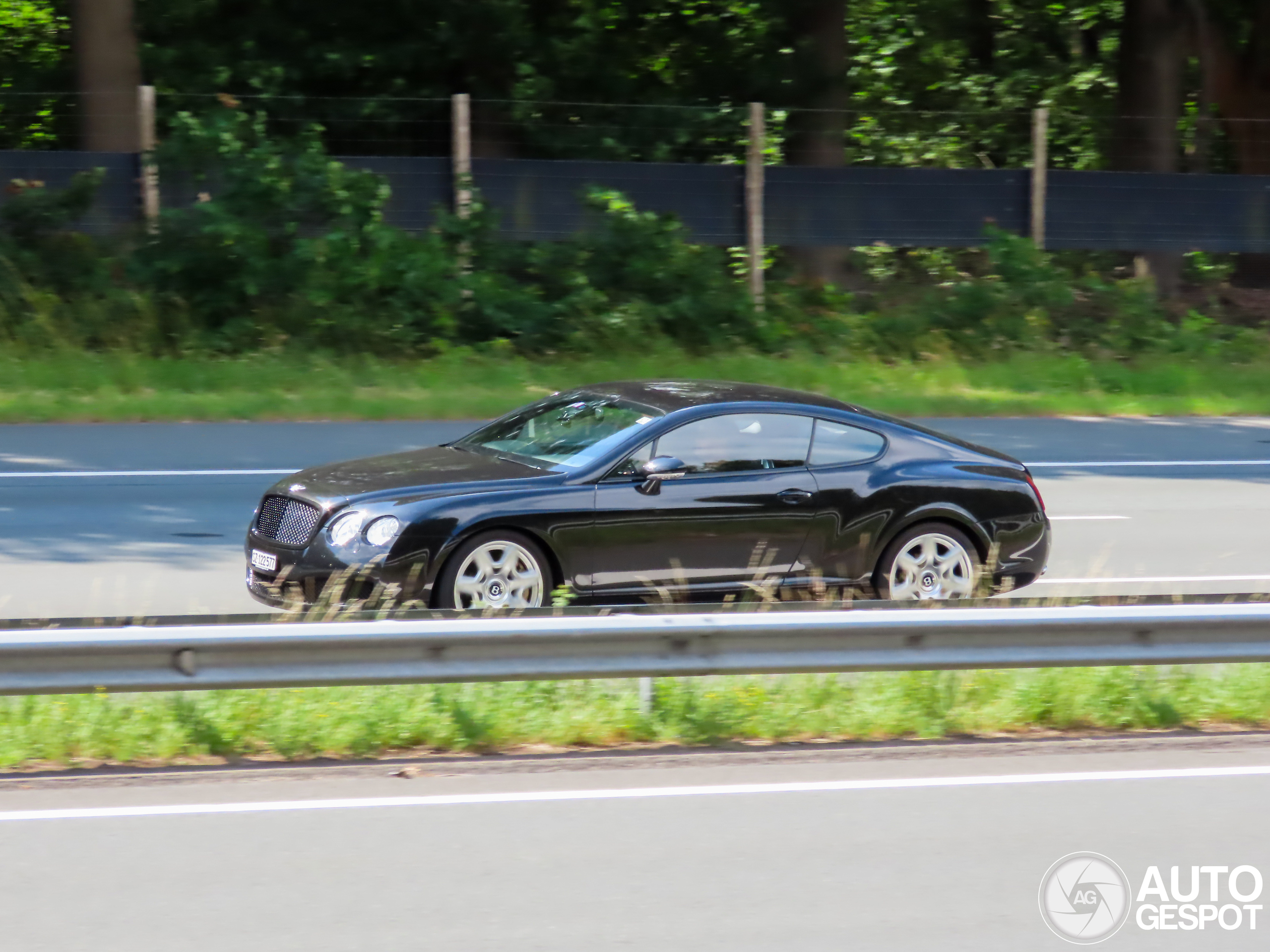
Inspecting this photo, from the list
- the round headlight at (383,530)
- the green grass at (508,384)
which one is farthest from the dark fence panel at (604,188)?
the round headlight at (383,530)

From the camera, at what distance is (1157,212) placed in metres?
24.3

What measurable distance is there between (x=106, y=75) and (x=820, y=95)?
10117mm

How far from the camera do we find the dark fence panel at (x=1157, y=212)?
2386cm

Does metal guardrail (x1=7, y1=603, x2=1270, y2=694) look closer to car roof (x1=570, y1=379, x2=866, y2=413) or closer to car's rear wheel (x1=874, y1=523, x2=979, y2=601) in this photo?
car's rear wheel (x1=874, y1=523, x2=979, y2=601)

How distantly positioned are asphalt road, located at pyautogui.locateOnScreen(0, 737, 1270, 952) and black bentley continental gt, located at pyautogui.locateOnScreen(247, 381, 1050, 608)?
6.95ft

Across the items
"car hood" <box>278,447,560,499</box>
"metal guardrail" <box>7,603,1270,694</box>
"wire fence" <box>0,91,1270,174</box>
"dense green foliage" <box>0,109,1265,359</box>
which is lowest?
"metal guardrail" <box>7,603,1270,694</box>

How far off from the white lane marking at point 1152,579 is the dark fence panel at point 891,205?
508 inches

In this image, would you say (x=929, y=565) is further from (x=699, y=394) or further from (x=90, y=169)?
(x=90, y=169)

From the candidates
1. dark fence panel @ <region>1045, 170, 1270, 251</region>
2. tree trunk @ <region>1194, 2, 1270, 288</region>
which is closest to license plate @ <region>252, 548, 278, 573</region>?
dark fence panel @ <region>1045, 170, 1270, 251</region>

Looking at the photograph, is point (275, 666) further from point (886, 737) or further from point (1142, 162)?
point (1142, 162)

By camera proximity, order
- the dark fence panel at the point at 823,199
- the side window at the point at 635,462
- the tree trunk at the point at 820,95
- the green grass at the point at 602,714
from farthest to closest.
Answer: the tree trunk at the point at 820,95 < the dark fence panel at the point at 823,199 < the side window at the point at 635,462 < the green grass at the point at 602,714

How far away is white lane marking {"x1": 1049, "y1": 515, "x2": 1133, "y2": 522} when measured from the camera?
1247 cm

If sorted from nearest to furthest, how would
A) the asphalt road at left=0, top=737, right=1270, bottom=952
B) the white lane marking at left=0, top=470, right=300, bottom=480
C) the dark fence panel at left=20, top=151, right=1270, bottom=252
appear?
1. the asphalt road at left=0, top=737, right=1270, bottom=952
2. the white lane marking at left=0, top=470, right=300, bottom=480
3. the dark fence panel at left=20, top=151, right=1270, bottom=252

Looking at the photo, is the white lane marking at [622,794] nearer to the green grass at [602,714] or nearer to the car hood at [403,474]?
the green grass at [602,714]
